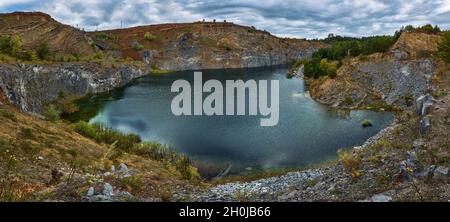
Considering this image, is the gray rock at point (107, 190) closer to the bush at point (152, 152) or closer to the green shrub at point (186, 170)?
the green shrub at point (186, 170)

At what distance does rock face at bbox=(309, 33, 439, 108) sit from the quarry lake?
14.8 feet

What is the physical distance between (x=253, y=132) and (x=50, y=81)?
36386 millimetres

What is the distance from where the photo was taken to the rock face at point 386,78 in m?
51.5

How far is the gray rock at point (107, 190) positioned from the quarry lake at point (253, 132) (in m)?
14.6

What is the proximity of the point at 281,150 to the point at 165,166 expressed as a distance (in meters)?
11.1

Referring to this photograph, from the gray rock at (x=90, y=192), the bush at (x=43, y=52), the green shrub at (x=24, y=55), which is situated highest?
the bush at (x=43, y=52)

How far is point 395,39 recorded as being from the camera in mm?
62844

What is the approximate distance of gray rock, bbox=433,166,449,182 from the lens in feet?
39.3

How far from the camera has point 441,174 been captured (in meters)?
12.2

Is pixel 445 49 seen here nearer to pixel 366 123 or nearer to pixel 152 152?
pixel 366 123

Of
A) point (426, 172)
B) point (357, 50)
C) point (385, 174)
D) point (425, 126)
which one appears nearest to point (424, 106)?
point (425, 126)

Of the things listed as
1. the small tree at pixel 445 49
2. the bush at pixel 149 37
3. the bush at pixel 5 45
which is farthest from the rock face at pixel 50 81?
the small tree at pixel 445 49

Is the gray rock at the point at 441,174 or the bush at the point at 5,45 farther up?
the bush at the point at 5,45

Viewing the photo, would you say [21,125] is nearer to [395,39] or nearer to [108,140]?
[108,140]
